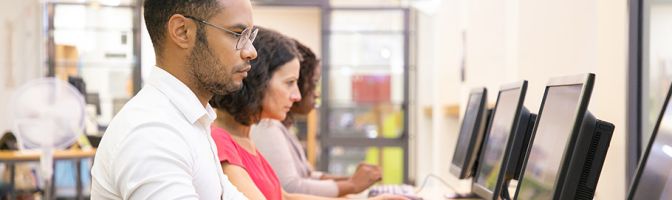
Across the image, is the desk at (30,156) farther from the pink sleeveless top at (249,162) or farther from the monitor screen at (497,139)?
the monitor screen at (497,139)

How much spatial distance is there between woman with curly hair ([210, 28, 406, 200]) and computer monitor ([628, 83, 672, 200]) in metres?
0.99

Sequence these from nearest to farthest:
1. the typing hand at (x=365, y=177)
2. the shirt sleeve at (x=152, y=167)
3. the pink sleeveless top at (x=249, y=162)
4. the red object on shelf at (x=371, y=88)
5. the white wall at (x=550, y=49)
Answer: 1. the shirt sleeve at (x=152, y=167)
2. the pink sleeveless top at (x=249, y=162)
3. the white wall at (x=550, y=49)
4. the typing hand at (x=365, y=177)
5. the red object on shelf at (x=371, y=88)

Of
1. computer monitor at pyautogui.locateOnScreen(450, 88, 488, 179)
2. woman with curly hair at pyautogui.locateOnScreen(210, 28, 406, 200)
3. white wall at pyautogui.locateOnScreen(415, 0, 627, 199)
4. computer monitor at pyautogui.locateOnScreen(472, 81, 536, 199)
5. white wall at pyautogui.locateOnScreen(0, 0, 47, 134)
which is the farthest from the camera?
white wall at pyautogui.locateOnScreen(0, 0, 47, 134)

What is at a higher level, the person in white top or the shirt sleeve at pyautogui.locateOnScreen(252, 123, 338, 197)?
the person in white top

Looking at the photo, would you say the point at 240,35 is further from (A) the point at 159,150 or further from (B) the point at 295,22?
(B) the point at 295,22

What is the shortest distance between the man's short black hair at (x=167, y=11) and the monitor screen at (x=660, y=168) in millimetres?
776

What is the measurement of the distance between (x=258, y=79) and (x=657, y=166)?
58.6 inches

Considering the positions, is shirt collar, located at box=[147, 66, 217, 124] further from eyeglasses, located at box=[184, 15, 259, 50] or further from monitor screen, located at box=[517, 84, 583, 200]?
monitor screen, located at box=[517, 84, 583, 200]

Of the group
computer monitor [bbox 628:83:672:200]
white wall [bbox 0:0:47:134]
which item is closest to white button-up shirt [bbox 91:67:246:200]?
computer monitor [bbox 628:83:672:200]

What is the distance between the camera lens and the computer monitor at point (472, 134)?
3070 millimetres

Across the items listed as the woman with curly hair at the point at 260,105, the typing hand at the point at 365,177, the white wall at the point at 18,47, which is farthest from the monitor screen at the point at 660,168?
the white wall at the point at 18,47

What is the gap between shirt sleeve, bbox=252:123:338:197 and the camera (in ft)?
10.9

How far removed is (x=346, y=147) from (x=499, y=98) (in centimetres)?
597

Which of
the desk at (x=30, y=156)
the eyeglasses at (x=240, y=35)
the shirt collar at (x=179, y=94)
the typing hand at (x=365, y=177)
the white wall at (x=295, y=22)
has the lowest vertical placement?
the desk at (x=30, y=156)
